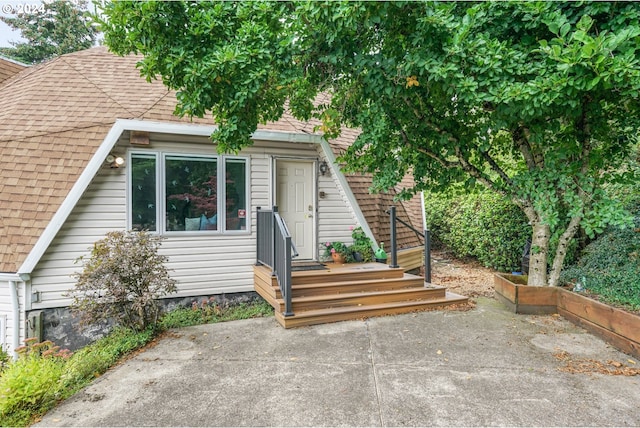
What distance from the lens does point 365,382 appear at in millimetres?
3137

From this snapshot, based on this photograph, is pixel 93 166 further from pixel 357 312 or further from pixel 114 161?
pixel 357 312

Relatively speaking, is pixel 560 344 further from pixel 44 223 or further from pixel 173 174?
pixel 44 223

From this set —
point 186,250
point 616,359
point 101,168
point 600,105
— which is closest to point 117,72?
point 101,168

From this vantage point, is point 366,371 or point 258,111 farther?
point 258,111

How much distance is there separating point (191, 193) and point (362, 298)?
333 centimetres

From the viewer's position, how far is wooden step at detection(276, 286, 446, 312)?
4895 mm

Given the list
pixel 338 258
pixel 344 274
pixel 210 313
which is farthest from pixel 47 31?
pixel 344 274

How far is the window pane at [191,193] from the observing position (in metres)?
5.84

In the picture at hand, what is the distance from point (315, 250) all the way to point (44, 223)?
14.0ft

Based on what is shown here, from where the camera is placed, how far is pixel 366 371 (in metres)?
3.36

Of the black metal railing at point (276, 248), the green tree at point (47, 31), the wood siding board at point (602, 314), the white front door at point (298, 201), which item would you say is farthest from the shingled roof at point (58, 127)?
the green tree at point (47, 31)

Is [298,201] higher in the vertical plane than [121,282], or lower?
higher

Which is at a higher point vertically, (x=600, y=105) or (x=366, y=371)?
(x=600, y=105)

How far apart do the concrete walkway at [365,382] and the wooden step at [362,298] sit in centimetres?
39
